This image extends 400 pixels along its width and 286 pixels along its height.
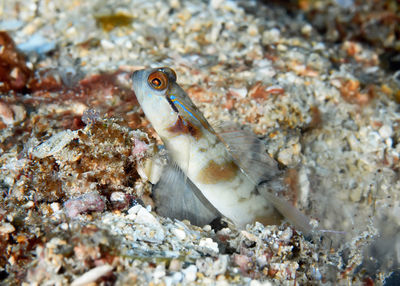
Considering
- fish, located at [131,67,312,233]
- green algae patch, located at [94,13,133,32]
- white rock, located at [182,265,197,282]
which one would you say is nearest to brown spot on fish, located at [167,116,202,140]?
fish, located at [131,67,312,233]

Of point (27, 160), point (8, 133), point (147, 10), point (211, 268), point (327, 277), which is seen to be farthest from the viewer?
point (147, 10)

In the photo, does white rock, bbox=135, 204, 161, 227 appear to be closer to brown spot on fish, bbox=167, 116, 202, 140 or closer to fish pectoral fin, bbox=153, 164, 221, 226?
fish pectoral fin, bbox=153, 164, 221, 226

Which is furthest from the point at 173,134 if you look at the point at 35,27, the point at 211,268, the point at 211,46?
the point at 35,27

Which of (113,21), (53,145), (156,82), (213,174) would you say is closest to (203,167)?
(213,174)

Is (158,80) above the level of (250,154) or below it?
above

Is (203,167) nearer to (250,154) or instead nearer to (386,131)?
(250,154)

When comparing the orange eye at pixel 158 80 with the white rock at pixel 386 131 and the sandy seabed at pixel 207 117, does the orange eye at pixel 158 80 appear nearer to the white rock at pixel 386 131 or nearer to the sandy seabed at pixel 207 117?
the sandy seabed at pixel 207 117

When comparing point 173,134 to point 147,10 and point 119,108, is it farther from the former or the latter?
point 147,10

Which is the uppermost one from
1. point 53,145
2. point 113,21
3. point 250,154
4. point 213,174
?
point 113,21
